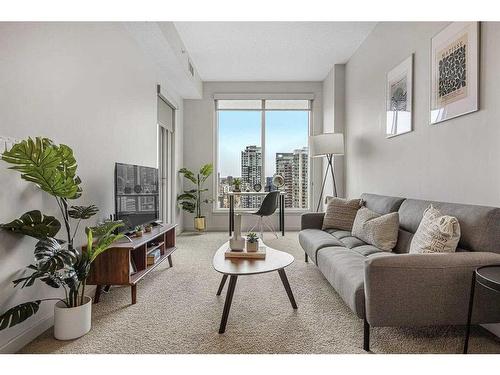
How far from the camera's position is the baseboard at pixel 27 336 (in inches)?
67.5

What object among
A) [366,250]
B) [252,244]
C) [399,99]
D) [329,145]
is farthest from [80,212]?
[329,145]

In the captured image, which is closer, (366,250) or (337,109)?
(366,250)

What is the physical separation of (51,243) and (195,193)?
4.11 meters

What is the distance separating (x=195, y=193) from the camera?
5844 millimetres

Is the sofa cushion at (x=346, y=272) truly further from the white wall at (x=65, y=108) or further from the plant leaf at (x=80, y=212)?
the white wall at (x=65, y=108)

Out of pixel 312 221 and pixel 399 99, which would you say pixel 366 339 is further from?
pixel 399 99

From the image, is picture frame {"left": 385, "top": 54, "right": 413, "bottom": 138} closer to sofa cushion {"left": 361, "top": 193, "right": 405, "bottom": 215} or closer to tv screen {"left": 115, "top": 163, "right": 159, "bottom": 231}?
sofa cushion {"left": 361, "top": 193, "right": 405, "bottom": 215}

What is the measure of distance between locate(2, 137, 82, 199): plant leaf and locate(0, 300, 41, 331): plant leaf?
63cm

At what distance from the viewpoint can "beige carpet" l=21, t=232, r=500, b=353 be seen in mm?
1793

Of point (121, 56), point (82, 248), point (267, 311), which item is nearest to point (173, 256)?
point (82, 248)

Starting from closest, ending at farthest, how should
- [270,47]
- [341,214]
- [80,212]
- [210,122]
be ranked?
[80,212] < [341,214] < [270,47] < [210,122]

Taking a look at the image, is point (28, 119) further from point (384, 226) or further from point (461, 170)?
point (461, 170)

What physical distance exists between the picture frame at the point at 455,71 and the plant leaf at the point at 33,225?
2751mm
